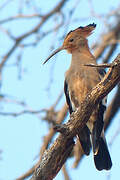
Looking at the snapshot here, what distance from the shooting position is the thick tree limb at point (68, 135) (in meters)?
A: 3.63

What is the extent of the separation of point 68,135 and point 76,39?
204 cm

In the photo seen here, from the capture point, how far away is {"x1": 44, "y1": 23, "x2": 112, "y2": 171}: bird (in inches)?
177

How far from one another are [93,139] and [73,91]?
58 cm

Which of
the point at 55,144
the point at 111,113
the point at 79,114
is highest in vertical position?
the point at 79,114

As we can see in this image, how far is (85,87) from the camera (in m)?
4.89

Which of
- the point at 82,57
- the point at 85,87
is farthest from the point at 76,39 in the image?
the point at 85,87

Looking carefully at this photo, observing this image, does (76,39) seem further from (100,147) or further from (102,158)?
(102,158)

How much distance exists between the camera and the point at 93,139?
15.2 feet

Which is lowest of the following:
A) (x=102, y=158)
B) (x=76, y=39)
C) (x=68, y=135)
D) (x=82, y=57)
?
(x=102, y=158)

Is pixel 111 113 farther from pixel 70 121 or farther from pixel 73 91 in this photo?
pixel 70 121

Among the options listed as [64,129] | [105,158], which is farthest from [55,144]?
[105,158]

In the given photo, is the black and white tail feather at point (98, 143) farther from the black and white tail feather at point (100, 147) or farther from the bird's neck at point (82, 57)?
the bird's neck at point (82, 57)

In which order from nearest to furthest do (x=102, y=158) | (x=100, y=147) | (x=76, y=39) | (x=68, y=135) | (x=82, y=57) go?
(x=68, y=135)
(x=102, y=158)
(x=100, y=147)
(x=82, y=57)
(x=76, y=39)

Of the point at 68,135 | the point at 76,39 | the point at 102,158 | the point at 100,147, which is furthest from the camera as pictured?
the point at 76,39
